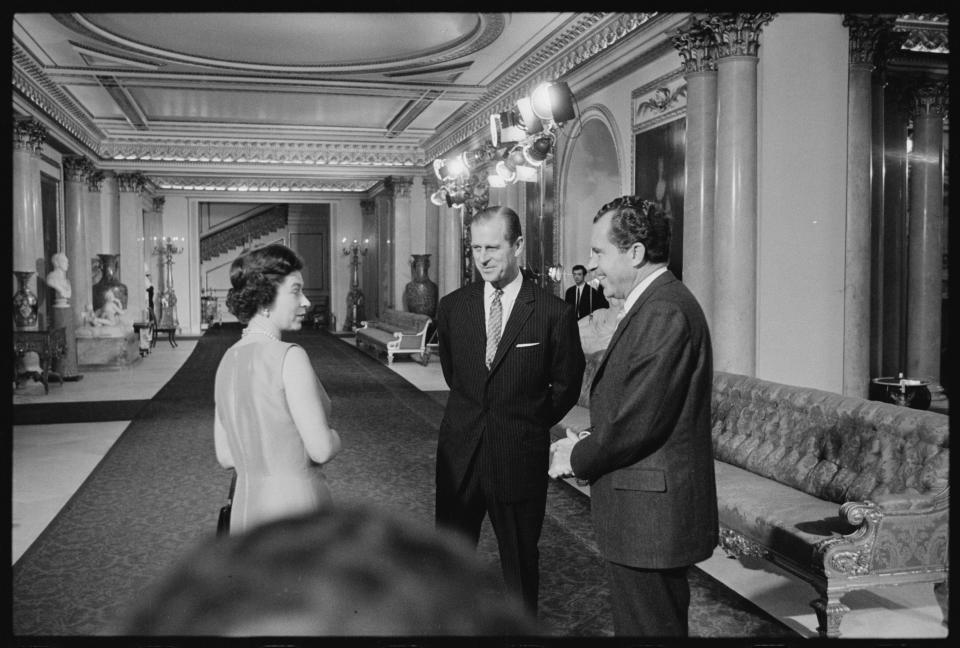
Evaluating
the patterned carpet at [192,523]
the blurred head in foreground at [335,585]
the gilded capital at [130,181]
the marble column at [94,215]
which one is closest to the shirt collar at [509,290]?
the patterned carpet at [192,523]

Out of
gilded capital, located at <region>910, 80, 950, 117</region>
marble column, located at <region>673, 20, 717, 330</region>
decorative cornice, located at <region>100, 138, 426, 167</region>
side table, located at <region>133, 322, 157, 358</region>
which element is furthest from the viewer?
decorative cornice, located at <region>100, 138, 426, 167</region>

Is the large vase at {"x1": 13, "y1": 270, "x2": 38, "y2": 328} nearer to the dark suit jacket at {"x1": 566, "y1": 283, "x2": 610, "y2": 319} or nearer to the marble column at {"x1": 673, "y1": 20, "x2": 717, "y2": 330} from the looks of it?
the dark suit jacket at {"x1": 566, "y1": 283, "x2": 610, "y2": 319}

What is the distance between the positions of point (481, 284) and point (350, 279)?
22.0 metres

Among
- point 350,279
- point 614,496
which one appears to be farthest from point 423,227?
point 614,496

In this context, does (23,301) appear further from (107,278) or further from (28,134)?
(107,278)

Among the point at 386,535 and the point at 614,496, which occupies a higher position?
the point at 386,535

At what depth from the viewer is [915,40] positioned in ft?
27.0

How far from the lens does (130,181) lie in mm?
19000

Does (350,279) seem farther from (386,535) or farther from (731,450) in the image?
(386,535)

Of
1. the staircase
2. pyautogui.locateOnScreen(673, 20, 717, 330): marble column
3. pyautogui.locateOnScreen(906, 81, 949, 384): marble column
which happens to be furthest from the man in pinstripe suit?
the staircase

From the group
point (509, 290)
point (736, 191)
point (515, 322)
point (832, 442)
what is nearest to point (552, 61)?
point (736, 191)

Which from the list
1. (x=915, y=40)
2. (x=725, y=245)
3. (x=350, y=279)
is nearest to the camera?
(x=725, y=245)

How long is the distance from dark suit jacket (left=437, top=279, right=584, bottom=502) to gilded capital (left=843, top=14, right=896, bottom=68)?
201 inches

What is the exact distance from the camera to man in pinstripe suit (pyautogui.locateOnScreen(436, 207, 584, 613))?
293 cm
